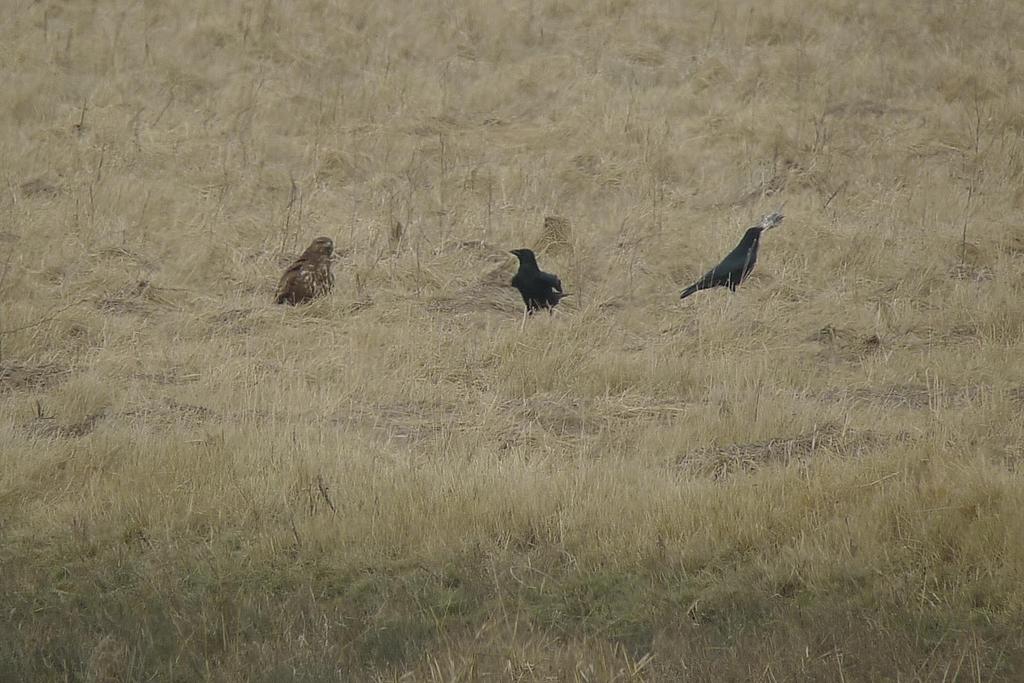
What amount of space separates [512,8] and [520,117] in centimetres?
356

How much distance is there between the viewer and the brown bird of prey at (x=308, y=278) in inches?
378

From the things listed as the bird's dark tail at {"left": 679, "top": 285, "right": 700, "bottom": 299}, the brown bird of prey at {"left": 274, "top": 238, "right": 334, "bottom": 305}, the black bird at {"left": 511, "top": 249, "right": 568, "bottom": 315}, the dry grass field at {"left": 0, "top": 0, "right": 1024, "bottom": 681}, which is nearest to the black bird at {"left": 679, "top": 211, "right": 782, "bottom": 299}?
the bird's dark tail at {"left": 679, "top": 285, "right": 700, "bottom": 299}

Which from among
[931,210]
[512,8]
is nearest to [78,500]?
[931,210]

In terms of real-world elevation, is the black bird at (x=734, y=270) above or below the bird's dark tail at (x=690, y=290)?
above

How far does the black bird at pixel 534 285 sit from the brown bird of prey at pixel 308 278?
1.56 meters

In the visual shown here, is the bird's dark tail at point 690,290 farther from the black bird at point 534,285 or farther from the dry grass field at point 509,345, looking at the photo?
the black bird at point 534,285

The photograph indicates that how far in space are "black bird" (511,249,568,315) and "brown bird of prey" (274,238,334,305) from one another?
1.56 m

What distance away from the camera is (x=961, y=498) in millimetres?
4758

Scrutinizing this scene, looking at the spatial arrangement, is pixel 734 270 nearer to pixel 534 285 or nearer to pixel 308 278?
pixel 534 285

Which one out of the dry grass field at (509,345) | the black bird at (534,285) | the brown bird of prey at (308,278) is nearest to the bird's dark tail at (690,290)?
the dry grass field at (509,345)

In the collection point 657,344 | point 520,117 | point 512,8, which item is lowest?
point 657,344

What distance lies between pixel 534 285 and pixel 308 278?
181cm

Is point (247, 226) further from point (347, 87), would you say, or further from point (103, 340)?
point (347, 87)

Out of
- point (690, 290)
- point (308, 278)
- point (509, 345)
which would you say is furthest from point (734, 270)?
point (308, 278)
